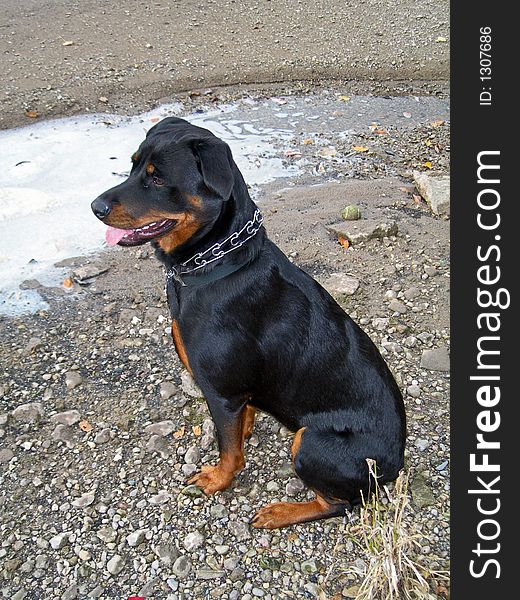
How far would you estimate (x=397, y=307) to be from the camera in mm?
4965

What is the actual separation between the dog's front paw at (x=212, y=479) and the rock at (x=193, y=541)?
0.84 feet

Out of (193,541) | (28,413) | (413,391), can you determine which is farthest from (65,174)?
(193,541)

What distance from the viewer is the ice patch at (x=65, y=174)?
220 inches

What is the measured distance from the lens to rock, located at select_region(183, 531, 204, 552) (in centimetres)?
349

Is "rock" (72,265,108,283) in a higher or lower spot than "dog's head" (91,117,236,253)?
lower

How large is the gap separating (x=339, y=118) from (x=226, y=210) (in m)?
5.23

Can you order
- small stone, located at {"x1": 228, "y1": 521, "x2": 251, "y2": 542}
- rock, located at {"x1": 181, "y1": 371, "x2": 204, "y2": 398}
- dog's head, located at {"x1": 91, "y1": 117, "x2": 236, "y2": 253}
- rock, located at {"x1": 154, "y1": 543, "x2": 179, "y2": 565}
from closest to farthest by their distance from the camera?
dog's head, located at {"x1": 91, "y1": 117, "x2": 236, "y2": 253}, rock, located at {"x1": 154, "y1": 543, "x2": 179, "y2": 565}, small stone, located at {"x1": 228, "y1": 521, "x2": 251, "y2": 542}, rock, located at {"x1": 181, "y1": 371, "x2": 204, "y2": 398}

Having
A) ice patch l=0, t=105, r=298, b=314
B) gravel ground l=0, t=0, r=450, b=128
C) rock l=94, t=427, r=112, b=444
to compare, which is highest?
gravel ground l=0, t=0, r=450, b=128

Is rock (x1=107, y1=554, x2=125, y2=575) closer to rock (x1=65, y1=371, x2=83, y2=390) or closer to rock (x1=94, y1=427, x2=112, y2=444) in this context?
rock (x1=94, y1=427, x2=112, y2=444)

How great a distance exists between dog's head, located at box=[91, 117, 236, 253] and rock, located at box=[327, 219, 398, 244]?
2613mm

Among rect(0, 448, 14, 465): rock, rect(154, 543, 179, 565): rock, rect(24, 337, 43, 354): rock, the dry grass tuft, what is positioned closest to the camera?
the dry grass tuft

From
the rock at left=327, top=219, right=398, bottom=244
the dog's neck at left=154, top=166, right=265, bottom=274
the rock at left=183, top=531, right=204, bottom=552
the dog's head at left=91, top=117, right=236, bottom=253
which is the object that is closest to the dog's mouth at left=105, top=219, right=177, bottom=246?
the dog's head at left=91, top=117, right=236, bottom=253

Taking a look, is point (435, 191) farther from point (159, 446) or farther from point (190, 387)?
point (159, 446)

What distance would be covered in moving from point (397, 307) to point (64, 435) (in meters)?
2.54
